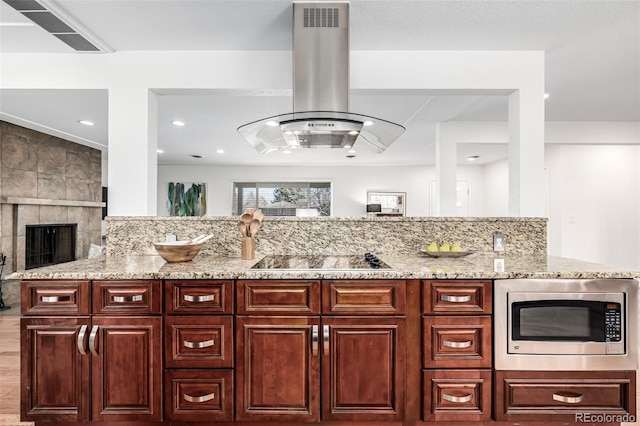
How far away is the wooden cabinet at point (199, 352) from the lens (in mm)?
1800

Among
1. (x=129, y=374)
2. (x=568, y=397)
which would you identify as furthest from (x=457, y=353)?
(x=129, y=374)

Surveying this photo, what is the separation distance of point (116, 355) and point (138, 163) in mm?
1352

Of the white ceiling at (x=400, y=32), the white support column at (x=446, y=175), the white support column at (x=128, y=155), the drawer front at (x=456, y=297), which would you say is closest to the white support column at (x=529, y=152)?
the white ceiling at (x=400, y=32)

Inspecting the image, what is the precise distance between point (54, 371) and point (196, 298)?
0.77 meters

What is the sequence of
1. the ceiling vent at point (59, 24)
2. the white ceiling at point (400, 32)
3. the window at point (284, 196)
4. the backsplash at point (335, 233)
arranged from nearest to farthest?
the ceiling vent at point (59, 24), the white ceiling at point (400, 32), the backsplash at point (335, 233), the window at point (284, 196)

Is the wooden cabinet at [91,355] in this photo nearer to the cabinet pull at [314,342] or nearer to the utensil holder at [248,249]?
the utensil holder at [248,249]

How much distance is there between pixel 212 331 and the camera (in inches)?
70.9

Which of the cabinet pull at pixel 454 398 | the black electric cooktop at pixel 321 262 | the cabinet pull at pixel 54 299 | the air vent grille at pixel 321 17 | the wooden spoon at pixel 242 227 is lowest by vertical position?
the cabinet pull at pixel 454 398

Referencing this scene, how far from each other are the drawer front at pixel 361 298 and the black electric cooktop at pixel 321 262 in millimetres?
136

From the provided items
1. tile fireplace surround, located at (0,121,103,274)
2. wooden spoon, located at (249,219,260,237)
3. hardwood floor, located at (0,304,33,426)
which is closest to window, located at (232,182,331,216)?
tile fireplace surround, located at (0,121,103,274)

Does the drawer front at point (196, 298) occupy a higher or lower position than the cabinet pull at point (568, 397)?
higher

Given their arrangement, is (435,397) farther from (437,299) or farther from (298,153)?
(298,153)

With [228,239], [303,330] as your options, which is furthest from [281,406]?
[228,239]

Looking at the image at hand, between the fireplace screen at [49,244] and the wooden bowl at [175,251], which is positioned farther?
→ the fireplace screen at [49,244]
